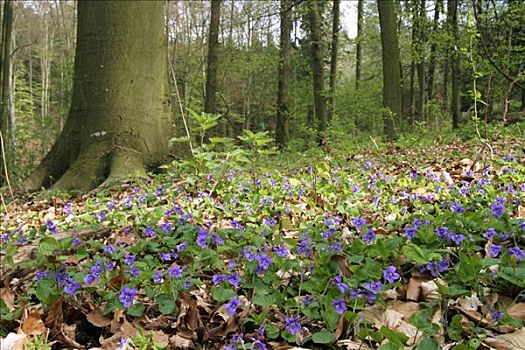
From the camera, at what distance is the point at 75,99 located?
5426mm

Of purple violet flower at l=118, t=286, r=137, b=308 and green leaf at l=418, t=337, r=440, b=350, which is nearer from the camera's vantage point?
green leaf at l=418, t=337, r=440, b=350

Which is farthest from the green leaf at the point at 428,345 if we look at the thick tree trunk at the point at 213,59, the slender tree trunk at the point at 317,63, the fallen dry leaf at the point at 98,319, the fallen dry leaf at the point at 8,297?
the thick tree trunk at the point at 213,59

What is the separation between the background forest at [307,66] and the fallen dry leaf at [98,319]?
7.82 feet

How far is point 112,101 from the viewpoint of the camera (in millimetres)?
5215

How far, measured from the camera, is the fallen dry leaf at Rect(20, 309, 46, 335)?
172cm

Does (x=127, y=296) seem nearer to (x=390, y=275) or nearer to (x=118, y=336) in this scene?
(x=118, y=336)

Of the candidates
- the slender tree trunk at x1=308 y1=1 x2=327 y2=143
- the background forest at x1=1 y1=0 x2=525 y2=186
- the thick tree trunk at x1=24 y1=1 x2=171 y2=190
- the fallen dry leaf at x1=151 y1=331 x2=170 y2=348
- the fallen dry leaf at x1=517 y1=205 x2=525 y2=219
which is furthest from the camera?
the slender tree trunk at x1=308 y1=1 x2=327 y2=143

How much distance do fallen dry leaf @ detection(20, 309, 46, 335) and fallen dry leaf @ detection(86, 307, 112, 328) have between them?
0.55 feet

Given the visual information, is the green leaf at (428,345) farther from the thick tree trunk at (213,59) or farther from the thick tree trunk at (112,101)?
the thick tree trunk at (213,59)

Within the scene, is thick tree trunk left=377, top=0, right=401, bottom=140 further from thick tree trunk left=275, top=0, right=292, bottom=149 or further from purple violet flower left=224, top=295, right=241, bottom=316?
purple violet flower left=224, top=295, right=241, bottom=316

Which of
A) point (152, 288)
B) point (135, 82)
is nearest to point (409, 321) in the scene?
point (152, 288)

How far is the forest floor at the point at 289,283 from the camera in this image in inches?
62.1

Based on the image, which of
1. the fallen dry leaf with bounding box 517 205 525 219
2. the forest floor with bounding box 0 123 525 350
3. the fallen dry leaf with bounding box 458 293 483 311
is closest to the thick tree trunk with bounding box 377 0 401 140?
the forest floor with bounding box 0 123 525 350

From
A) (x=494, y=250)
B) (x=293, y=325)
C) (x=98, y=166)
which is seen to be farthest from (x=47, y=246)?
(x=98, y=166)
